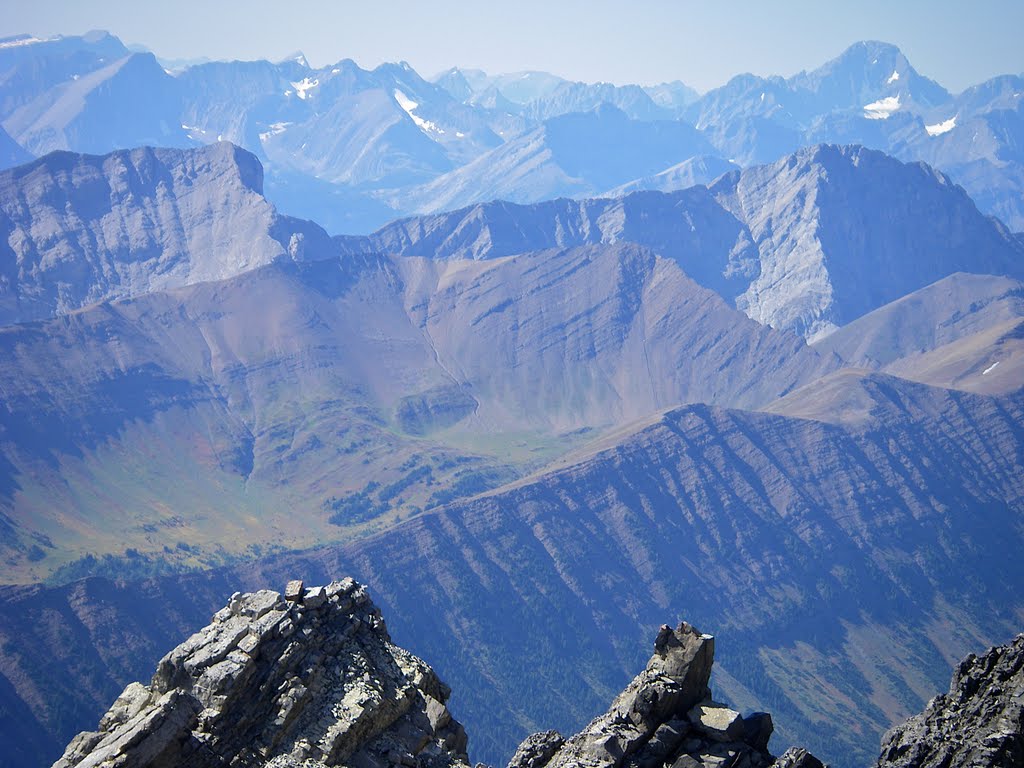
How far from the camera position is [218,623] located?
50.9m

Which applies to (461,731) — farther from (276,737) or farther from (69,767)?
(69,767)

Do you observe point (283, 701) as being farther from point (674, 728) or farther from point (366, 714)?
point (674, 728)

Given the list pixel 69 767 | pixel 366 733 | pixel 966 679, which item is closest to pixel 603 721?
pixel 366 733

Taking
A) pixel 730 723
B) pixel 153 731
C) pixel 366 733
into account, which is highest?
pixel 153 731

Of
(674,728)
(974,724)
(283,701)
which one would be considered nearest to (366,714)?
(283,701)

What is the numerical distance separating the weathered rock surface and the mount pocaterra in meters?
0.05

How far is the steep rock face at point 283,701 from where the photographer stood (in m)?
44.2

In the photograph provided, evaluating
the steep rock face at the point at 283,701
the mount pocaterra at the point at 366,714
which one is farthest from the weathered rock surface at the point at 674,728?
the steep rock face at the point at 283,701

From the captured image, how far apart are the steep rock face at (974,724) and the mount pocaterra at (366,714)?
Answer: 0.04m

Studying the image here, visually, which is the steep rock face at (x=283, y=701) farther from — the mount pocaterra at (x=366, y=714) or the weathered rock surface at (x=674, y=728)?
the weathered rock surface at (x=674, y=728)

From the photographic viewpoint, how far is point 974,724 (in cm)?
4097

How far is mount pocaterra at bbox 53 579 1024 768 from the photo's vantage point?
42.3m

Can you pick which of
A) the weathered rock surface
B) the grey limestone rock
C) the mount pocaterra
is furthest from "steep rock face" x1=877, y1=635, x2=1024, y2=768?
the weathered rock surface

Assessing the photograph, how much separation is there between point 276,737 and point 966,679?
24.8m
